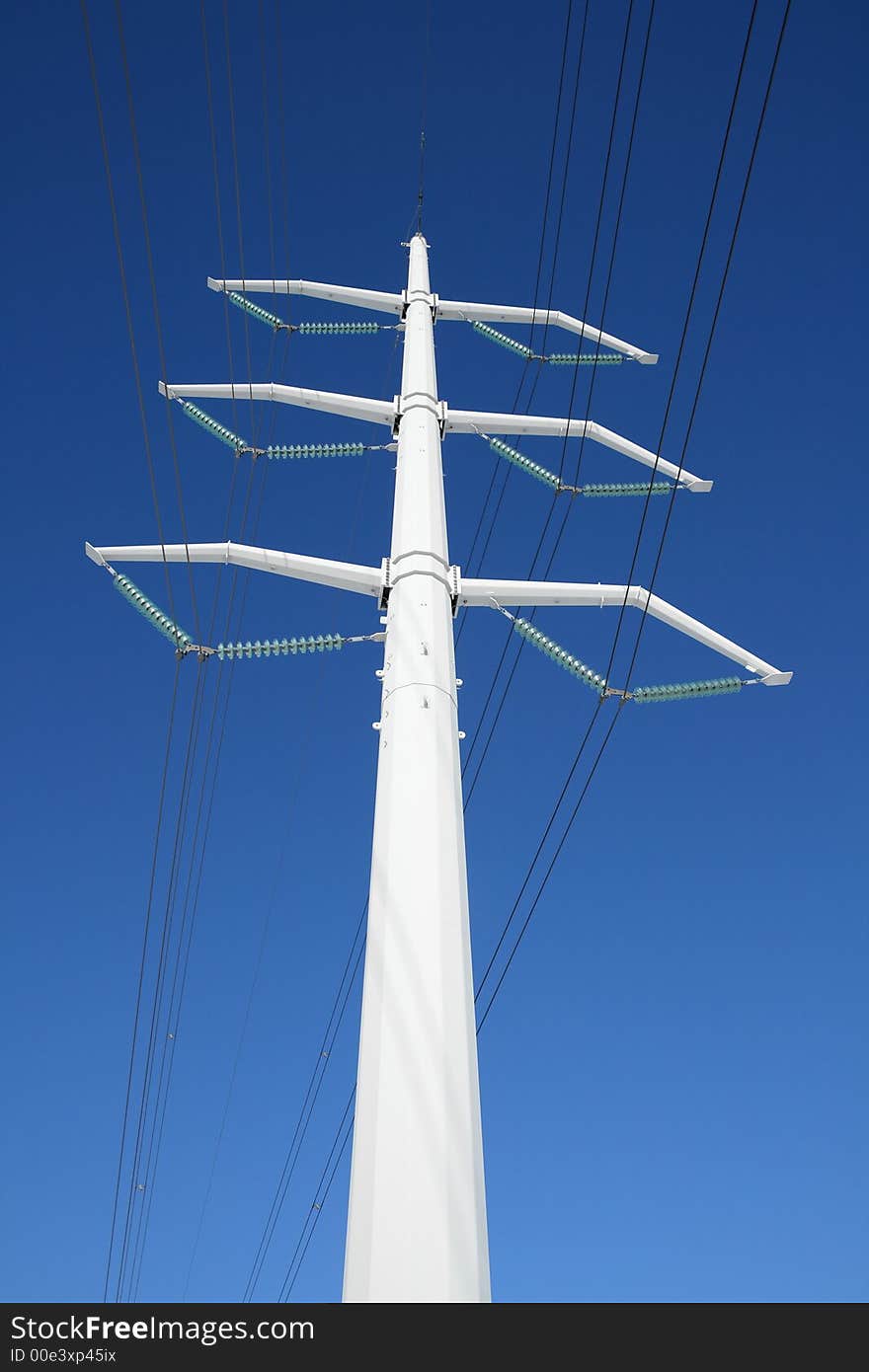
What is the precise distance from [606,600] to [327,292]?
30.3ft

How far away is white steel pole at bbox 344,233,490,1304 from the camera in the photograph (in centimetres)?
437

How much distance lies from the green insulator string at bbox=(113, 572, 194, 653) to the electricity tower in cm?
1

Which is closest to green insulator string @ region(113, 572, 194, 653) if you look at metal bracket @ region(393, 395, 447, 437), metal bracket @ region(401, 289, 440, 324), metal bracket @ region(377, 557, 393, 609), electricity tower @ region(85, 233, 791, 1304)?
electricity tower @ region(85, 233, 791, 1304)

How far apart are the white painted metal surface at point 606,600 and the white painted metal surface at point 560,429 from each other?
1824 millimetres

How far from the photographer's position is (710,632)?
895 cm

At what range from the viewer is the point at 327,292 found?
50.0 feet

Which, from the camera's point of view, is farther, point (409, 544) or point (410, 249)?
point (410, 249)

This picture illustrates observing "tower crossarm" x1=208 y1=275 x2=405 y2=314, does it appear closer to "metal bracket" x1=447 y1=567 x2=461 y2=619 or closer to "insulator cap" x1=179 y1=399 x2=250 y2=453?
"insulator cap" x1=179 y1=399 x2=250 y2=453

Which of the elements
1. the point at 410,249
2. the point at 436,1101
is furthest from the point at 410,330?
the point at 436,1101

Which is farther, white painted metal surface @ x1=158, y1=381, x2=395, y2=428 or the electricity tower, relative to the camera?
white painted metal surface @ x1=158, y1=381, x2=395, y2=428

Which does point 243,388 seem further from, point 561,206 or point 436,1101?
point 436,1101

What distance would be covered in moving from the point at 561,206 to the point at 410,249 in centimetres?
Result: 544

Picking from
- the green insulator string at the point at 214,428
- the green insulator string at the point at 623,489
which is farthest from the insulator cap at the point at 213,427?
the green insulator string at the point at 623,489

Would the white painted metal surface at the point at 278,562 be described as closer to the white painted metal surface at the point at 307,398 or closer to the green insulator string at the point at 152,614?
the green insulator string at the point at 152,614
